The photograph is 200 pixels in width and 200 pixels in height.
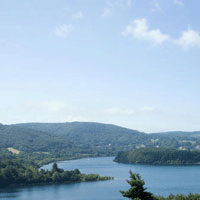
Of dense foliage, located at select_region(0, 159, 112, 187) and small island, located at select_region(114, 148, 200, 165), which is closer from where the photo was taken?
dense foliage, located at select_region(0, 159, 112, 187)

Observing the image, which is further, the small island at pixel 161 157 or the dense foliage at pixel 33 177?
the small island at pixel 161 157

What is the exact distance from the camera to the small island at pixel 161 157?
136250 millimetres

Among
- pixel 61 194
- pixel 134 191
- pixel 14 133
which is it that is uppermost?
pixel 14 133

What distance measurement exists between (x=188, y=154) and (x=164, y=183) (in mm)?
66653

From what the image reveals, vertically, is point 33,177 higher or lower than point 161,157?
lower

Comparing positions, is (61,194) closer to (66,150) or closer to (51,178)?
(51,178)

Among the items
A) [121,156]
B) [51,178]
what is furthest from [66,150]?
[51,178]

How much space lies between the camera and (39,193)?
217ft

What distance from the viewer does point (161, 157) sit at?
140 m

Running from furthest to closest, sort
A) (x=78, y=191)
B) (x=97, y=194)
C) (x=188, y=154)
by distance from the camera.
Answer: (x=188, y=154) < (x=78, y=191) < (x=97, y=194)

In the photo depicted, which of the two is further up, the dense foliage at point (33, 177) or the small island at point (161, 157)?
the small island at point (161, 157)

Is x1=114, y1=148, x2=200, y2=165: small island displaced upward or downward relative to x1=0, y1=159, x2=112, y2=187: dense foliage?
upward

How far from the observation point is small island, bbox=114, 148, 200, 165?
136 m

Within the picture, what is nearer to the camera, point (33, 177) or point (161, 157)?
point (33, 177)
